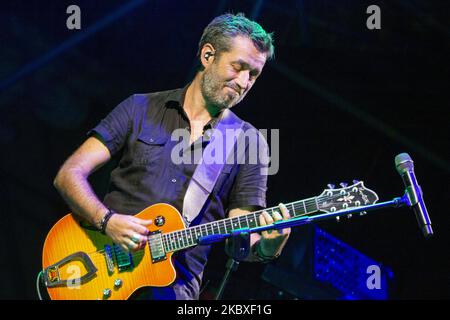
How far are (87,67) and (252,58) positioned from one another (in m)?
2.44

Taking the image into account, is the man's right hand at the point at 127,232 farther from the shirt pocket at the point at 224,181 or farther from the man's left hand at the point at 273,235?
the man's left hand at the point at 273,235

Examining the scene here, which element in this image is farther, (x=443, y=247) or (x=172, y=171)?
(x=443, y=247)

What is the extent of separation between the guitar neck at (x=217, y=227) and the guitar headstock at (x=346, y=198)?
0.09 metres

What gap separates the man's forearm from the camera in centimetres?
329

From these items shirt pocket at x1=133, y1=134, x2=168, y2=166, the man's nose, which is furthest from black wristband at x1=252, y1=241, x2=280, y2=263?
the man's nose

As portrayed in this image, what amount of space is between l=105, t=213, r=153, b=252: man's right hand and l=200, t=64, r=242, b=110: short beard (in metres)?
0.96

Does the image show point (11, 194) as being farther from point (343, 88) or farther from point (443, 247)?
point (443, 247)

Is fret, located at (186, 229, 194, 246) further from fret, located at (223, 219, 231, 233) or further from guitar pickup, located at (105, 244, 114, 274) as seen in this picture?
guitar pickup, located at (105, 244, 114, 274)

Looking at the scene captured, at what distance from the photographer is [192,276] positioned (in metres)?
3.34

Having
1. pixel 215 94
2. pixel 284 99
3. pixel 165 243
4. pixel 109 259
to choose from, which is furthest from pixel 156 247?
pixel 284 99

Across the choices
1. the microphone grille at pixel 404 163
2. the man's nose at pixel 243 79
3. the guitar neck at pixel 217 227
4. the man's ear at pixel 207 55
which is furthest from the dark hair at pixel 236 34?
the microphone grille at pixel 404 163

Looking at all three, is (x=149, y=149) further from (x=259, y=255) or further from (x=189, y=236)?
(x=259, y=255)

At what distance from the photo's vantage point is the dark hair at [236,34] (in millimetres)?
3729

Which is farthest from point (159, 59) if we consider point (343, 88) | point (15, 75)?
point (343, 88)
